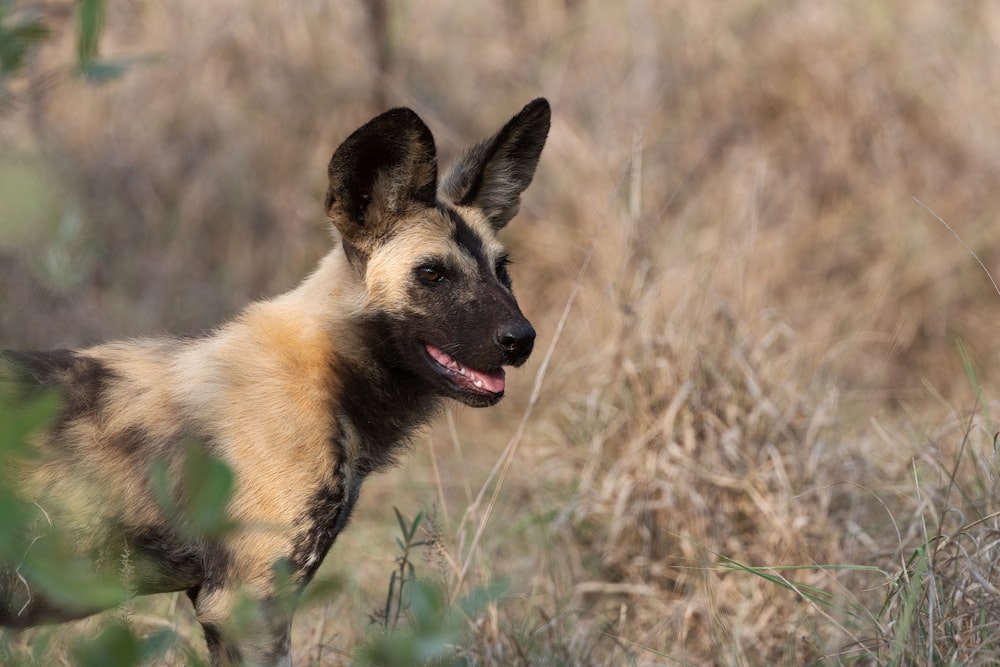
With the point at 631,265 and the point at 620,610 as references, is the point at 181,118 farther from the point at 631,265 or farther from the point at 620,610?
the point at 620,610

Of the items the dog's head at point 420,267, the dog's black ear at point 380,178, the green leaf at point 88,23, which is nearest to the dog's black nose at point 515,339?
the dog's head at point 420,267

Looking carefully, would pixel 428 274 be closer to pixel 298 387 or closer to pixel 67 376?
pixel 298 387

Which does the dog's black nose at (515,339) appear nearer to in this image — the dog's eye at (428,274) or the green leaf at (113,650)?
the dog's eye at (428,274)

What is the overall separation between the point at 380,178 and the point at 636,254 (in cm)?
169

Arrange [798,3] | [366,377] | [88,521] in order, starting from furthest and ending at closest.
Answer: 1. [798,3]
2. [366,377]
3. [88,521]

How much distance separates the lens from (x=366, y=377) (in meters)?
2.94

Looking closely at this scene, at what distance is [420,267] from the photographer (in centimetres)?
298

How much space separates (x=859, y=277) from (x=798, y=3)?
6.93ft

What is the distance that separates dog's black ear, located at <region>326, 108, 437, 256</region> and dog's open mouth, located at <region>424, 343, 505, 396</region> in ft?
1.18

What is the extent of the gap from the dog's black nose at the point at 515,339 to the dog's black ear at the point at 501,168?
2.03 ft

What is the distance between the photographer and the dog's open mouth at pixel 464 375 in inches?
116

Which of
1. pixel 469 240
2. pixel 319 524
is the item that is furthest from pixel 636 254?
pixel 319 524

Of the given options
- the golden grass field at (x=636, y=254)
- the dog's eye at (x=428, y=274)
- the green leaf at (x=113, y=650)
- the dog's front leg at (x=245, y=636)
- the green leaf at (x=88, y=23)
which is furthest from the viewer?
the golden grass field at (x=636, y=254)

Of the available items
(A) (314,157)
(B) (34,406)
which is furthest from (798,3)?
(B) (34,406)
